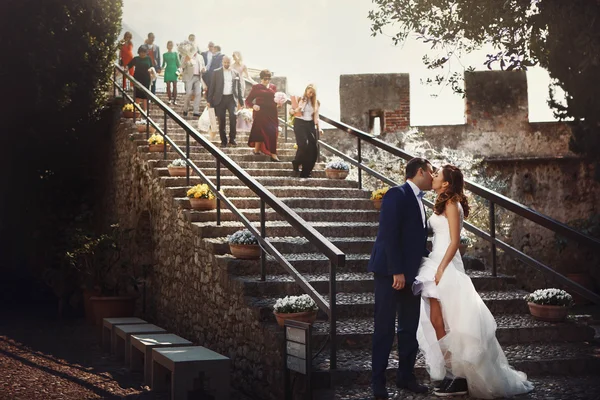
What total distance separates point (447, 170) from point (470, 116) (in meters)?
10.0

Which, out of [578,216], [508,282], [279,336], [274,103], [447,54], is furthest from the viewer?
[578,216]

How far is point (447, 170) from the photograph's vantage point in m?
5.68

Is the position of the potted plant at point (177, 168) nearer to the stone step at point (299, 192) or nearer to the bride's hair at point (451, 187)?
the stone step at point (299, 192)

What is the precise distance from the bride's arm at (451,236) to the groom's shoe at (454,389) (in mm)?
689

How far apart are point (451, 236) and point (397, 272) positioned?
508 mm

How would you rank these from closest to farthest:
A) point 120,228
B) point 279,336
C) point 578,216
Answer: point 279,336 → point 120,228 → point 578,216

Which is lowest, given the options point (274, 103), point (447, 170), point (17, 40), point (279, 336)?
point (279, 336)

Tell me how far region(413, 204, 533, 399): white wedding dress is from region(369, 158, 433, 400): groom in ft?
0.45

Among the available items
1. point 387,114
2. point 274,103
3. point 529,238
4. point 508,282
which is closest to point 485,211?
point 529,238

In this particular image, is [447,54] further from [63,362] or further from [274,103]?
[63,362]

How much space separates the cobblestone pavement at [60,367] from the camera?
7.03 metres

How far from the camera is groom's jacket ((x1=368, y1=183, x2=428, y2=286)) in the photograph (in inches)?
215

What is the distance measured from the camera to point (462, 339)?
18.1ft

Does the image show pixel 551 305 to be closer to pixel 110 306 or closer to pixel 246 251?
pixel 246 251
